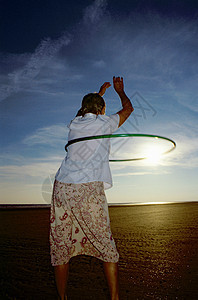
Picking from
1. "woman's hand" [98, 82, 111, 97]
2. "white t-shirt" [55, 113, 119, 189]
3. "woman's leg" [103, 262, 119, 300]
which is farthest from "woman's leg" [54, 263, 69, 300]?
"woman's hand" [98, 82, 111, 97]

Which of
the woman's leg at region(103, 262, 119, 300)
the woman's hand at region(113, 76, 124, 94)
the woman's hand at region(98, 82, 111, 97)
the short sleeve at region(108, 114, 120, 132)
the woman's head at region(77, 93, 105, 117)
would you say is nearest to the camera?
the woman's leg at region(103, 262, 119, 300)

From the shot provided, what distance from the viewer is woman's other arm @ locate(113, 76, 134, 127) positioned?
2.49 metres

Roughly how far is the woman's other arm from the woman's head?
0.21 meters

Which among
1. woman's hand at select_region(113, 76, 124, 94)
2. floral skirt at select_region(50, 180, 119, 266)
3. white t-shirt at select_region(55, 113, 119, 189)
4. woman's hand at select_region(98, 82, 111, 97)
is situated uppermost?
woman's hand at select_region(98, 82, 111, 97)

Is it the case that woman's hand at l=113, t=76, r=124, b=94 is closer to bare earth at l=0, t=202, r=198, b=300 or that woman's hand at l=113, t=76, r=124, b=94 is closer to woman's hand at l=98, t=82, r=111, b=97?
woman's hand at l=98, t=82, r=111, b=97

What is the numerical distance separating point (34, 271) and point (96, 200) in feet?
7.94

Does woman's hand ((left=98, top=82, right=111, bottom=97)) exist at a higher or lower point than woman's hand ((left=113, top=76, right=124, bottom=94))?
higher

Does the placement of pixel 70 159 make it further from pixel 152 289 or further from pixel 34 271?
pixel 34 271

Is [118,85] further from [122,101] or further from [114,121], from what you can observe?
[114,121]

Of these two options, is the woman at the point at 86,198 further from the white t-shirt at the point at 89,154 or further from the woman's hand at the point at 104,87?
the woman's hand at the point at 104,87

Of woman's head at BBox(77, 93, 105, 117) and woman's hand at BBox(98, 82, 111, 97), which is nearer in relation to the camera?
woman's head at BBox(77, 93, 105, 117)

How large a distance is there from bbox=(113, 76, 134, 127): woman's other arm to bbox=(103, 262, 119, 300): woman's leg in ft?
4.41

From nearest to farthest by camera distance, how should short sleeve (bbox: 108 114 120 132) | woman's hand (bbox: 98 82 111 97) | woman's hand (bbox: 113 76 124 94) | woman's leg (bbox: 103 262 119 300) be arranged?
1. woman's leg (bbox: 103 262 119 300)
2. short sleeve (bbox: 108 114 120 132)
3. woman's hand (bbox: 113 76 124 94)
4. woman's hand (bbox: 98 82 111 97)

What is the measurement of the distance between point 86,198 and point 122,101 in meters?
1.06
